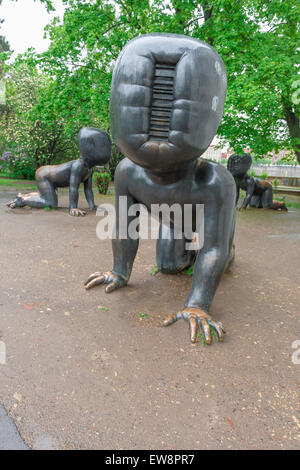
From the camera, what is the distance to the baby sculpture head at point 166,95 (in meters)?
1.58

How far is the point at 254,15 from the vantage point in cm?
811

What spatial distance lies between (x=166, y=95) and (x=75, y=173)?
16.3 feet

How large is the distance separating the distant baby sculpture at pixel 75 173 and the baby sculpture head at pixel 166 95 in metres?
4.51

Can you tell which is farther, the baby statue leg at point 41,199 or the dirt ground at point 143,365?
the baby statue leg at point 41,199

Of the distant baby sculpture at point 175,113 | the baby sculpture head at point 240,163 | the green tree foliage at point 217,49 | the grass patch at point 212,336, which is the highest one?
the green tree foliage at point 217,49

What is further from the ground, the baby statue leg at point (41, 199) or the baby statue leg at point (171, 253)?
the baby statue leg at point (171, 253)

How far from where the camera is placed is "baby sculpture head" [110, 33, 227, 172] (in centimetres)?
158

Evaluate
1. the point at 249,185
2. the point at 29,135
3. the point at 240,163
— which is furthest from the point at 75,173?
the point at 29,135

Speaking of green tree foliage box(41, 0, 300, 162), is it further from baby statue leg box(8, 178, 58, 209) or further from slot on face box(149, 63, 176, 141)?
slot on face box(149, 63, 176, 141)

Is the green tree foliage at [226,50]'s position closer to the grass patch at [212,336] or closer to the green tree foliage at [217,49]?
the green tree foliage at [217,49]

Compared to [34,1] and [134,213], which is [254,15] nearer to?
[34,1]

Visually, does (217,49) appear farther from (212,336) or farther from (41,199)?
(212,336)

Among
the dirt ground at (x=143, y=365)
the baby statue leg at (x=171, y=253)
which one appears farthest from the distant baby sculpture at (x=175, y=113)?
the baby statue leg at (x=171, y=253)

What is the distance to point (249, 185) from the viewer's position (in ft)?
26.7
